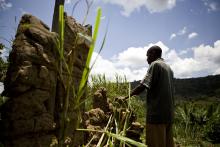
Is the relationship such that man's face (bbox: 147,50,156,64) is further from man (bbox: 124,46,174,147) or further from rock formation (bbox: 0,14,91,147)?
rock formation (bbox: 0,14,91,147)

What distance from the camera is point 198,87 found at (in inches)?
1531

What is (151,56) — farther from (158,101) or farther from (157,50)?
(158,101)

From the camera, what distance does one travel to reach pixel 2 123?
5.74ft

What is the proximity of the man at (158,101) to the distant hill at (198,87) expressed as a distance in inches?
1247

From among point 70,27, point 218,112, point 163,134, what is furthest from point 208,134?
point 70,27

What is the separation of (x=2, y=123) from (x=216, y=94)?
116ft

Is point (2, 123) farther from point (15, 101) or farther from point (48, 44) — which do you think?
point (48, 44)

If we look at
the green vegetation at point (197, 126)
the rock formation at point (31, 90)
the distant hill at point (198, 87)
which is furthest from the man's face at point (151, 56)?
the distant hill at point (198, 87)

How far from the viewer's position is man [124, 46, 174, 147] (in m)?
2.96

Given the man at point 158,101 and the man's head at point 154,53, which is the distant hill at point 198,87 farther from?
the man at point 158,101

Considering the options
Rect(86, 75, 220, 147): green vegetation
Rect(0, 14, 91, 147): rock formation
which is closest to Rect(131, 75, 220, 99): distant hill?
Rect(86, 75, 220, 147): green vegetation

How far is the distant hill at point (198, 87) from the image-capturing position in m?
35.6

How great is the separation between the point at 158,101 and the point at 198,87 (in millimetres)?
38495

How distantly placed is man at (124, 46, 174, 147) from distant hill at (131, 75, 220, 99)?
1247 inches
